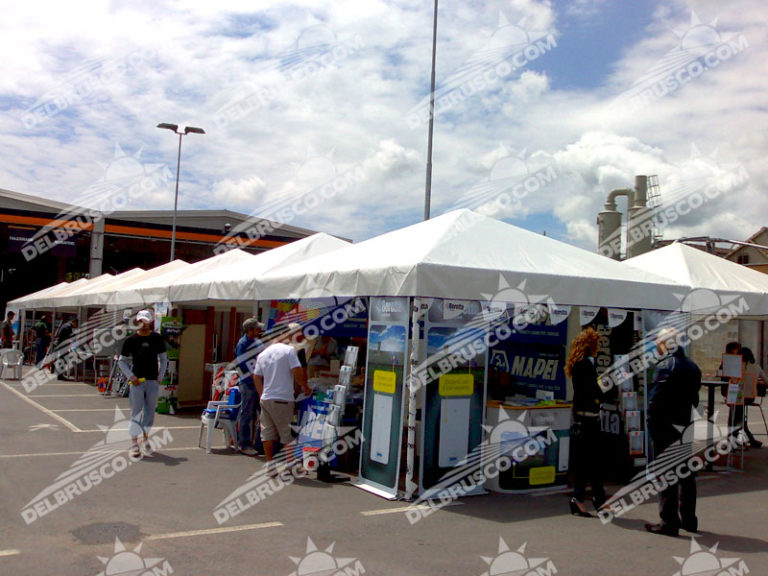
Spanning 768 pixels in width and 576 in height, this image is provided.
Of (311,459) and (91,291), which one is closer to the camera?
(311,459)

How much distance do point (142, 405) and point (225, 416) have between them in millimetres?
1125

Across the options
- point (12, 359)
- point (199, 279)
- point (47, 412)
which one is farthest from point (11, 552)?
point (12, 359)

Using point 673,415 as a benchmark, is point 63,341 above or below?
below

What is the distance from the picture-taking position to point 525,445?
25.1 ft

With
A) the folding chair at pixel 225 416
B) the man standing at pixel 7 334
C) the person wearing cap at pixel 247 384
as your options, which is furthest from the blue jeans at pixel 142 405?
the man standing at pixel 7 334

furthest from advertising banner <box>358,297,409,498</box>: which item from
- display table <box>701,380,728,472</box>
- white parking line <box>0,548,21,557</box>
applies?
display table <box>701,380,728,472</box>

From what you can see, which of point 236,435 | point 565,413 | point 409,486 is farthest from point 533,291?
point 236,435

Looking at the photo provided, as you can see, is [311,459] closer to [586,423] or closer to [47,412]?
[586,423]

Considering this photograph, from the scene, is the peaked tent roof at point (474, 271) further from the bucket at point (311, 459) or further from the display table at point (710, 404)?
the display table at point (710, 404)

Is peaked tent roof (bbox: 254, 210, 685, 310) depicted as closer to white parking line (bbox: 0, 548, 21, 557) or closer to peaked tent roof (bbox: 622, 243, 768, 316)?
peaked tent roof (bbox: 622, 243, 768, 316)

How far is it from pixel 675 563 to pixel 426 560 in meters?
1.94

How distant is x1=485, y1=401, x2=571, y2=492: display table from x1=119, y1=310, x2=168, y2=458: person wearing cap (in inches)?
173

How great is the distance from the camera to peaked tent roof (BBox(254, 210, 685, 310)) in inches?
279

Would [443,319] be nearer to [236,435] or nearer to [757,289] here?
[236,435]
